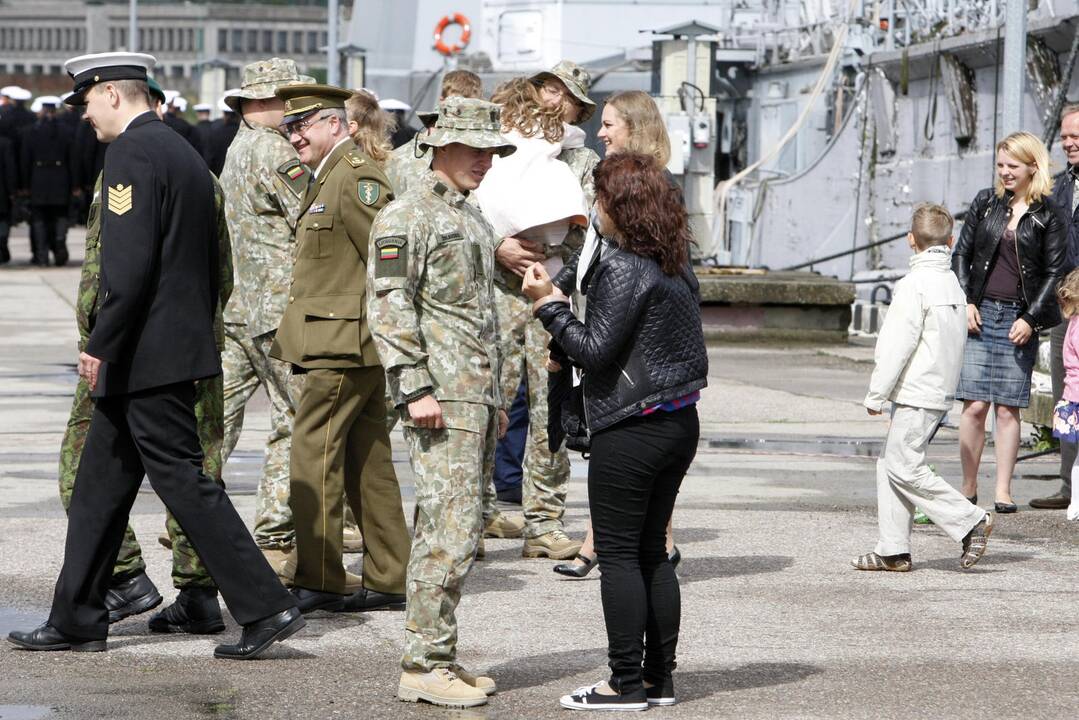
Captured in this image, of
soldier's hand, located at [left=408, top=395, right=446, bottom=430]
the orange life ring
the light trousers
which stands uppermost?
the orange life ring

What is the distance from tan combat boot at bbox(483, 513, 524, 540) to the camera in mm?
8398

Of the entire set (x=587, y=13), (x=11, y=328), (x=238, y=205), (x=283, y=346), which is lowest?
(x=11, y=328)

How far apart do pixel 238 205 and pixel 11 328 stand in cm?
1182

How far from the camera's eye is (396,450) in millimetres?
11141

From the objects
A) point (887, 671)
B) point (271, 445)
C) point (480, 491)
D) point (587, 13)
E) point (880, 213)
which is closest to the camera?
point (480, 491)

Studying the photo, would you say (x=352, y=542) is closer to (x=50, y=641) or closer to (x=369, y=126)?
(x=369, y=126)

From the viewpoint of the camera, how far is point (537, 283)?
18.0 feet

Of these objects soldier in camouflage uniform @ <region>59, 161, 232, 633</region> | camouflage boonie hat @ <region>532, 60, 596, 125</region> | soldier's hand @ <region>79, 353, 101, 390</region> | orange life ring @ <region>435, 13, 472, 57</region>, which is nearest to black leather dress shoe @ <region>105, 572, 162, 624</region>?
soldier in camouflage uniform @ <region>59, 161, 232, 633</region>

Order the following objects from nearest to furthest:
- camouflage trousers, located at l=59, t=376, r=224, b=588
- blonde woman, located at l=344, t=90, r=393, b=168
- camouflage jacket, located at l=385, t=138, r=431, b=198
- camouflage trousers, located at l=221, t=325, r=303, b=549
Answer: camouflage trousers, located at l=59, t=376, r=224, b=588
camouflage trousers, located at l=221, t=325, r=303, b=549
blonde woman, located at l=344, t=90, r=393, b=168
camouflage jacket, located at l=385, t=138, r=431, b=198

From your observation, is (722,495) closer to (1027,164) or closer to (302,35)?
(1027,164)

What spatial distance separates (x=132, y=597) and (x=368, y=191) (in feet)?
5.51

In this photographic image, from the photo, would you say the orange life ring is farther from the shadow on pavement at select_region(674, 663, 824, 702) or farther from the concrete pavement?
the shadow on pavement at select_region(674, 663, 824, 702)

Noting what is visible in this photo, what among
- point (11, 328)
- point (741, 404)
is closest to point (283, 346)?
point (741, 404)

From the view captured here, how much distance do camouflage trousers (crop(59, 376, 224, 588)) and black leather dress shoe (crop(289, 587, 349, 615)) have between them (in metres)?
0.37
